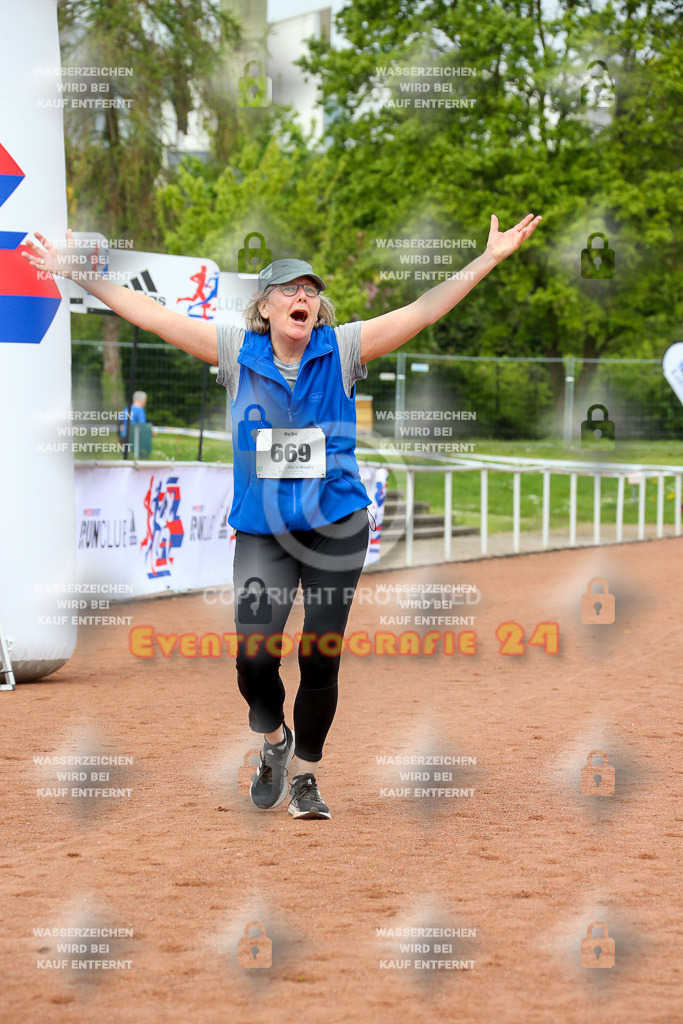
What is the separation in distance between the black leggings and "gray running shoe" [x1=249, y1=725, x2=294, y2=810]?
0.24m

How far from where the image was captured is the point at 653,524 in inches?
961

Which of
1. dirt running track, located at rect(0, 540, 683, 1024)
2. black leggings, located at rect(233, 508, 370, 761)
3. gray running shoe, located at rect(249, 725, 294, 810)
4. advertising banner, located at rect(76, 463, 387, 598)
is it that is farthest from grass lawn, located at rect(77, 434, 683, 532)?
black leggings, located at rect(233, 508, 370, 761)

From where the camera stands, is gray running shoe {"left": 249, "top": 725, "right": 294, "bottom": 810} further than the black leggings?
Yes

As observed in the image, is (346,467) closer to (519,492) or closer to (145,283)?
(145,283)

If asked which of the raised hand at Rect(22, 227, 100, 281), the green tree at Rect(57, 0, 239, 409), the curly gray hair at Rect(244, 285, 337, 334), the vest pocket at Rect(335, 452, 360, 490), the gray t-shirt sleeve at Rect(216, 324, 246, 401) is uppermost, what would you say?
the green tree at Rect(57, 0, 239, 409)

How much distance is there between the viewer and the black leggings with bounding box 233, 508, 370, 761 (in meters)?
5.15

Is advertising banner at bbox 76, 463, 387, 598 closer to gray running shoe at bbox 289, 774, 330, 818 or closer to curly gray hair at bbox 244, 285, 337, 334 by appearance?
gray running shoe at bbox 289, 774, 330, 818

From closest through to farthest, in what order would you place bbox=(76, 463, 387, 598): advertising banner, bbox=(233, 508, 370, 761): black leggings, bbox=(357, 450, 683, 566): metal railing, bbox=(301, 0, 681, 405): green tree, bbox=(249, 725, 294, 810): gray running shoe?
1. bbox=(233, 508, 370, 761): black leggings
2. bbox=(249, 725, 294, 810): gray running shoe
3. bbox=(76, 463, 387, 598): advertising banner
4. bbox=(357, 450, 683, 566): metal railing
5. bbox=(301, 0, 681, 405): green tree

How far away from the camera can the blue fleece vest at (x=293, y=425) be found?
16.6 ft

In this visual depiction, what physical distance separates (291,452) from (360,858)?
1.40m

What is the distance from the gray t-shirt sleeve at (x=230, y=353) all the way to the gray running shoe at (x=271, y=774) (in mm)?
1359

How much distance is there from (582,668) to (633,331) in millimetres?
27311

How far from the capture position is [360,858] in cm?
480

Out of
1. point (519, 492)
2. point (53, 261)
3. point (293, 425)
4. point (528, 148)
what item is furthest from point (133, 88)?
point (293, 425)
